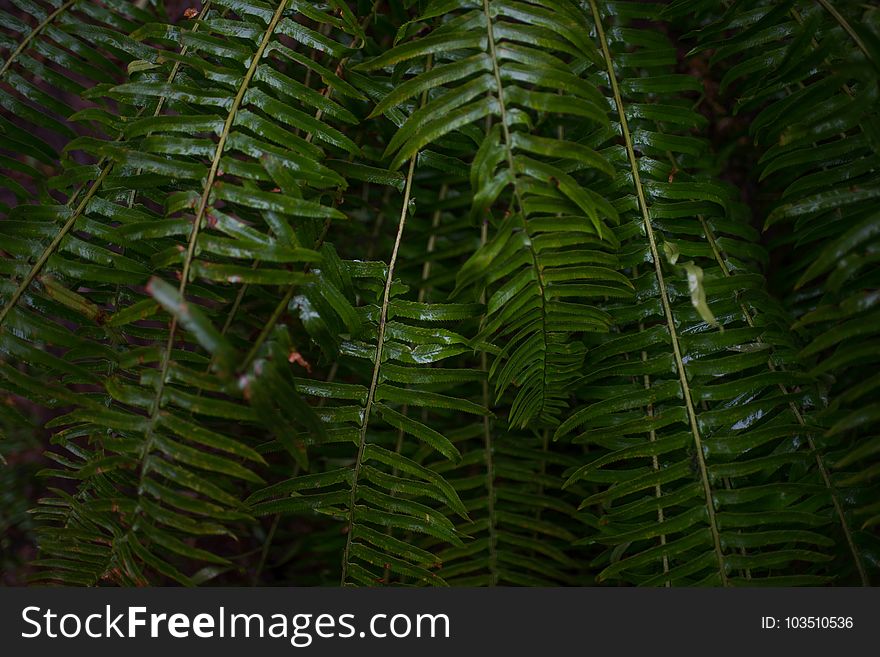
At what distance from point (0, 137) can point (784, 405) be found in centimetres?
135

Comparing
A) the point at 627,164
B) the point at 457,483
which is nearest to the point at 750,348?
the point at 627,164

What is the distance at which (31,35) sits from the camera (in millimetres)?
1084

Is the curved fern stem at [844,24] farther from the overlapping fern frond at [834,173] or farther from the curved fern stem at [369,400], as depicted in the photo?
the curved fern stem at [369,400]

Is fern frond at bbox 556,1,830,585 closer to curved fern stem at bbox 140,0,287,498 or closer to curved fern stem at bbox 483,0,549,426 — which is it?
curved fern stem at bbox 483,0,549,426

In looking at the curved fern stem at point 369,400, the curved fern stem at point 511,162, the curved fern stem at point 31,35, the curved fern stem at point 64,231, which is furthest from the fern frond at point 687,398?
the curved fern stem at point 31,35

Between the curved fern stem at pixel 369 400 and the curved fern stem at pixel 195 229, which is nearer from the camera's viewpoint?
the curved fern stem at pixel 195 229

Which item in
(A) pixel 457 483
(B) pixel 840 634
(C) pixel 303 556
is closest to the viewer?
(B) pixel 840 634

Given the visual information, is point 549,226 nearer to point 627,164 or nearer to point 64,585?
point 627,164

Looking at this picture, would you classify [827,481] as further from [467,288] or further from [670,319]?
[467,288]

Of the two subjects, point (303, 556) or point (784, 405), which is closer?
point (784, 405)

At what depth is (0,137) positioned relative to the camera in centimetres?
106

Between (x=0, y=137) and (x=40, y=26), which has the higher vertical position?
(x=40, y=26)

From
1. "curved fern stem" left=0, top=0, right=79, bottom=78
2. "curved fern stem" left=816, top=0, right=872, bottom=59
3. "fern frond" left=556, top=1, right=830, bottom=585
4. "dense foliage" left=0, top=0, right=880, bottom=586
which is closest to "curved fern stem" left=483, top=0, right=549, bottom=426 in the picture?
"dense foliage" left=0, top=0, right=880, bottom=586

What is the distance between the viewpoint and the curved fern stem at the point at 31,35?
3.53 ft
